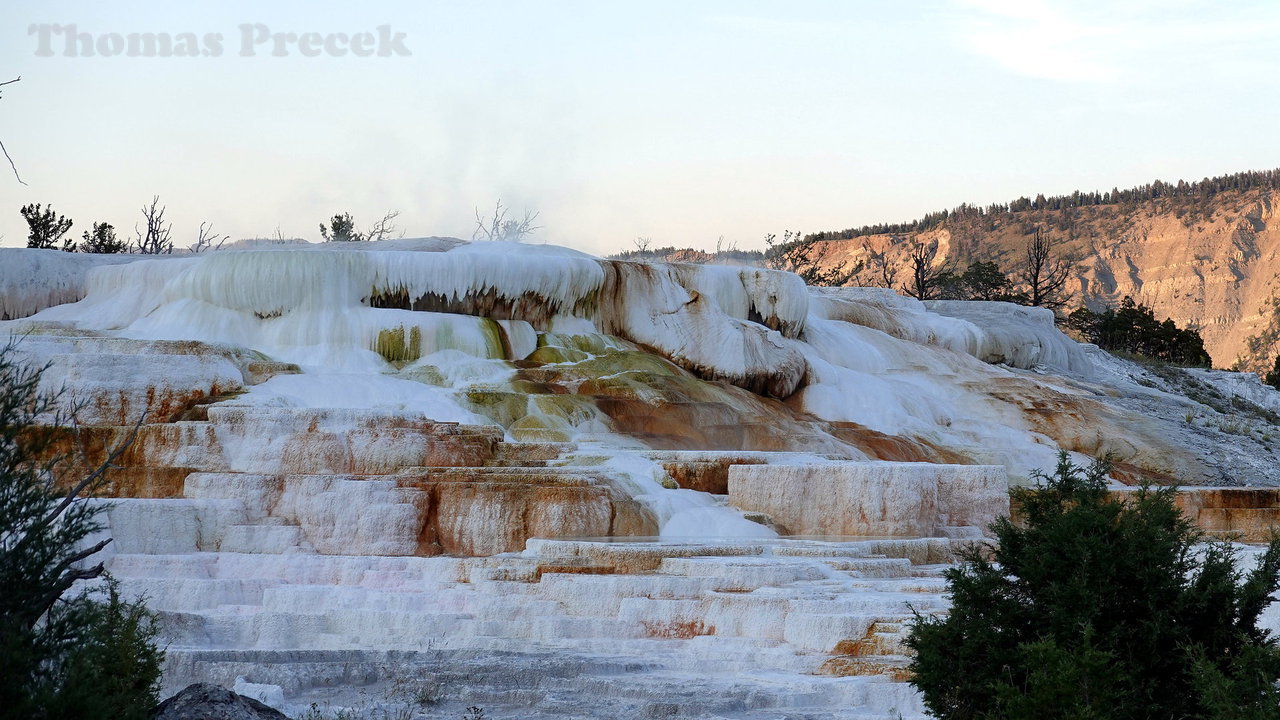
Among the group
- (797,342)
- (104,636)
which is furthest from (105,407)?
(797,342)

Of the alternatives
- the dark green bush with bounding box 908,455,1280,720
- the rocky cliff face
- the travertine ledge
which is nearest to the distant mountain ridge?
the rocky cliff face

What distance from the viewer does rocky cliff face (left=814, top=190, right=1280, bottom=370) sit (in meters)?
67.9

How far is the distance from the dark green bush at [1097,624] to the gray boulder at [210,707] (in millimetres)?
2999

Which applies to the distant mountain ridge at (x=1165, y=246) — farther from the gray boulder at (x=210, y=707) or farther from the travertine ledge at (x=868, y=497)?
the gray boulder at (x=210, y=707)

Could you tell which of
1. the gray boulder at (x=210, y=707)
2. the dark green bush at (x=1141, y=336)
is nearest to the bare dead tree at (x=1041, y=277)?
the dark green bush at (x=1141, y=336)

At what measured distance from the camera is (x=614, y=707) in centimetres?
745

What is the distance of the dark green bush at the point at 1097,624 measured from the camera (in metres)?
5.77

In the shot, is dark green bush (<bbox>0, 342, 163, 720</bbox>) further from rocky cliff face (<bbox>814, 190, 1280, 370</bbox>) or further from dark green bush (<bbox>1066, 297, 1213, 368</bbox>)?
rocky cliff face (<bbox>814, 190, 1280, 370</bbox>)

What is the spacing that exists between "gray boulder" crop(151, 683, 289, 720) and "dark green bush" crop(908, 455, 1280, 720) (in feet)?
9.84

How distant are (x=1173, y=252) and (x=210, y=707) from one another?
71.6 meters

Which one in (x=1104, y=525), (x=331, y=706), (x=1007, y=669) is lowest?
(x=331, y=706)

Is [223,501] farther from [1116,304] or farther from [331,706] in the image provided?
[1116,304]

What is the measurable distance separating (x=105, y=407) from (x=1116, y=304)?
210ft

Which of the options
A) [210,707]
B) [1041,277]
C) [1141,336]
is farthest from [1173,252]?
[210,707]
